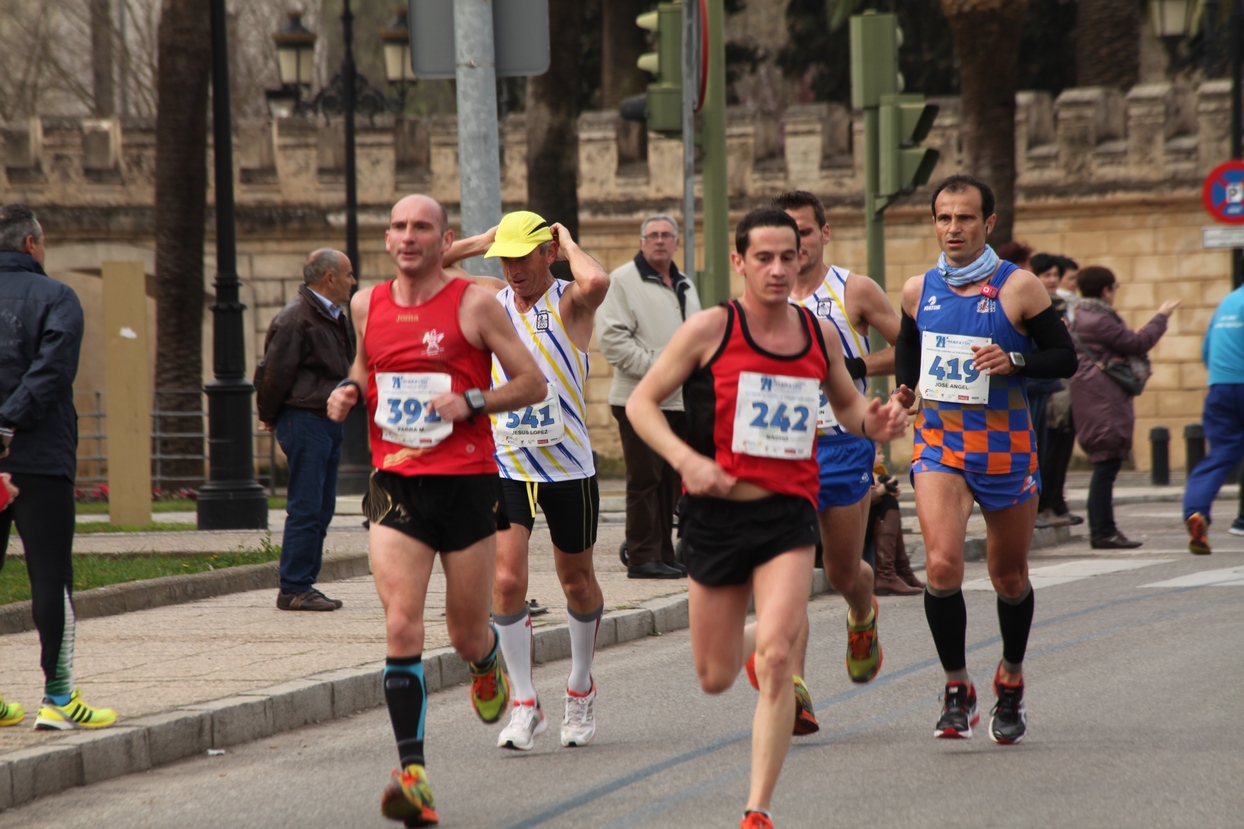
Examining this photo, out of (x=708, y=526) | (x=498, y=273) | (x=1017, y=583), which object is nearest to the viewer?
(x=708, y=526)

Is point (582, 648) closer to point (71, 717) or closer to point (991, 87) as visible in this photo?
point (71, 717)

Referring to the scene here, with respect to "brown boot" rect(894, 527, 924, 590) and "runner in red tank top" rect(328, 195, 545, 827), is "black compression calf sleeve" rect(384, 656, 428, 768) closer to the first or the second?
"runner in red tank top" rect(328, 195, 545, 827)

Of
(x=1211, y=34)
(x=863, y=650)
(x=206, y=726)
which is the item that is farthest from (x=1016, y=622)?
(x=1211, y=34)

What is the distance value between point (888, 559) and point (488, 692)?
5490mm

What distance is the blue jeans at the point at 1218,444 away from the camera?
40.3 feet

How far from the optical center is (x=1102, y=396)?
44.7 feet

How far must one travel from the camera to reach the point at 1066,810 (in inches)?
218

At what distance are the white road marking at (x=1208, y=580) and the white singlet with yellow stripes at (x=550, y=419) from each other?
5506 mm

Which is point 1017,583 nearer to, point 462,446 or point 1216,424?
point 462,446

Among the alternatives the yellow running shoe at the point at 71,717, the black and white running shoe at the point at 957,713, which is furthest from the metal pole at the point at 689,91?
the yellow running shoe at the point at 71,717

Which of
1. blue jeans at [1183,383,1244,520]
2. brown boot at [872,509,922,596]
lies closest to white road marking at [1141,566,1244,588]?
blue jeans at [1183,383,1244,520]

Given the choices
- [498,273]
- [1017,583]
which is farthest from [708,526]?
[498,273]

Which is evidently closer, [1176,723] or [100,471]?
[1176,723]

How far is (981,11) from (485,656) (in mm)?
16471
